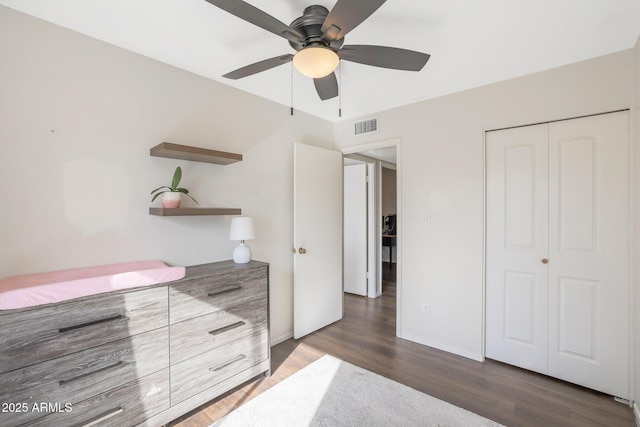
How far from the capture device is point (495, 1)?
154 centimetres

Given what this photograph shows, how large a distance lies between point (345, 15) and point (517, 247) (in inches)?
91.1

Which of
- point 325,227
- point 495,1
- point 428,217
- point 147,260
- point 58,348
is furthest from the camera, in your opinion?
point 325,227

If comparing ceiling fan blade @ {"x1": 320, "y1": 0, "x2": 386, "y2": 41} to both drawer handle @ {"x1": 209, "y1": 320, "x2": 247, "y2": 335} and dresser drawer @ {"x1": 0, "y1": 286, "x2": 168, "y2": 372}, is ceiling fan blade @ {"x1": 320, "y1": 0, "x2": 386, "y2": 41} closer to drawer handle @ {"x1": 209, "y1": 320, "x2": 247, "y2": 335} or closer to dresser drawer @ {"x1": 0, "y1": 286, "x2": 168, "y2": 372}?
dresser drawer @ {"x1": 0, "y1": 286, "x2": 168, "y2": 372}

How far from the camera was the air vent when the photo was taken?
3.29 m

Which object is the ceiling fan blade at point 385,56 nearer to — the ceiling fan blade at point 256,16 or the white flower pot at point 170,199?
the ceiling fan blade at point 256,16

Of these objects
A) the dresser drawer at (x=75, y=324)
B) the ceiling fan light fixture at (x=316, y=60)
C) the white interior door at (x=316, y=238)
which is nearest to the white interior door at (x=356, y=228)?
the white interior door at (x=316, y=238)

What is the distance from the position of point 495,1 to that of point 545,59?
0.96 m

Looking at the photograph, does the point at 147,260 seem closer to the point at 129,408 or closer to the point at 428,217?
the point at 129,408

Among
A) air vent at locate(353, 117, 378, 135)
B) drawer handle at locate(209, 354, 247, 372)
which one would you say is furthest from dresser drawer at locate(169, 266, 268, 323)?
air vent at locate(353, 117, 378, 135)

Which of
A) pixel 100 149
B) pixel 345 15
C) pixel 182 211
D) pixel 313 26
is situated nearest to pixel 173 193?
pixel 182 211

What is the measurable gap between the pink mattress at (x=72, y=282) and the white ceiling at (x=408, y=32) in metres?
1.49

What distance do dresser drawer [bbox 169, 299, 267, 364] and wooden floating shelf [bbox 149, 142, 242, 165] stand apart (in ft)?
3.74

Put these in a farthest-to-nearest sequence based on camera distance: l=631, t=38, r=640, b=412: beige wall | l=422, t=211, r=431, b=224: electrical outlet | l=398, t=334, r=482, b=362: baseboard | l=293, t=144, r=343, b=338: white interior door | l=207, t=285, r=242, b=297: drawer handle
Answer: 1. l=293, t=144, r=343, b=338: white interior door
2. l=422, t=211, r=431, b=224: electrical outlet
3. l=398, t=334, r=482, b=362: baseboard
4. l=207, t=285, r=242, b=297: drawer handle
5. l=631, t=38, r=640, b=412: beige wall

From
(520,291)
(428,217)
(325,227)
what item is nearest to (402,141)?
(428,217)
